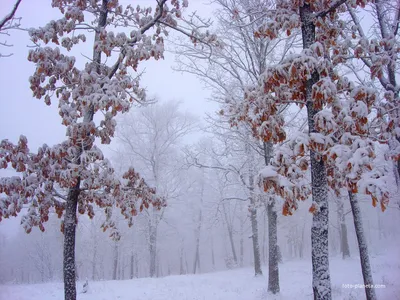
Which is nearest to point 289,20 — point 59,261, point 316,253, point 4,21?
point 316,253

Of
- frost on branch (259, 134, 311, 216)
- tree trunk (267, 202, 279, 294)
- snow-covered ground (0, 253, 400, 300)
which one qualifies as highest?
frost on branch (259, 134, 311, 216)

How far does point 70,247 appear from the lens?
532 cm

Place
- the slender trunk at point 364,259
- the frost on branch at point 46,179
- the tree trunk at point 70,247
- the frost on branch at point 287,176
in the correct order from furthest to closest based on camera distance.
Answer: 1. the slender trunk at point 364,259
2. the tree trunk at point 70,247
3. the frost on branch at point 46,179
4. the frost on branch at point 287,176

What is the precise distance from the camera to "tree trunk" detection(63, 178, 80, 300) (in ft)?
17.1

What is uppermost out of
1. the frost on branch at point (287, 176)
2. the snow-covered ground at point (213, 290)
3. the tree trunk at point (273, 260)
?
the frost on branch at point (287, 176)

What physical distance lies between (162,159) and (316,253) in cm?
1710

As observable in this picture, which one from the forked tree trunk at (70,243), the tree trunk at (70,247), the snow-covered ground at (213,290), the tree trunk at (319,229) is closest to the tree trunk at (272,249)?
the snow-covered ground at (213,290)

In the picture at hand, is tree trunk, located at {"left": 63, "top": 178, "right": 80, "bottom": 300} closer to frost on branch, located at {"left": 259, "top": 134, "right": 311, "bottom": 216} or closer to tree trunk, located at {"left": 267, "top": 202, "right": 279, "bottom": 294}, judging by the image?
frost on branch, located at {"left": 259, "top": 134, "right": 311, "bottom": 216}

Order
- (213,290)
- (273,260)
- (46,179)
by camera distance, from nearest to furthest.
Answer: (46,179) → (273,260) → (213,290)

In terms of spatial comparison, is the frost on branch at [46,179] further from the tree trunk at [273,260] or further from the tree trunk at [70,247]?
the tree trunk at [273,260]

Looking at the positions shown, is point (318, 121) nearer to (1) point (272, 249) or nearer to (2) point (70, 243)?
(2) point (70, 243)

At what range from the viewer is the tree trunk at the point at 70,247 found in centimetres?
521

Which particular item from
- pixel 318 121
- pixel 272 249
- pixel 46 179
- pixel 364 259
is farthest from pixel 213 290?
pixel 318 121

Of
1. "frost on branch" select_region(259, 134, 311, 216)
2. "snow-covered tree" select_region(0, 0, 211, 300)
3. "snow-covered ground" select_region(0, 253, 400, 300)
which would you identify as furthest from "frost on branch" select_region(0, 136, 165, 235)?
"snow-covered ground" select_region(0, 253, 400, 300)
